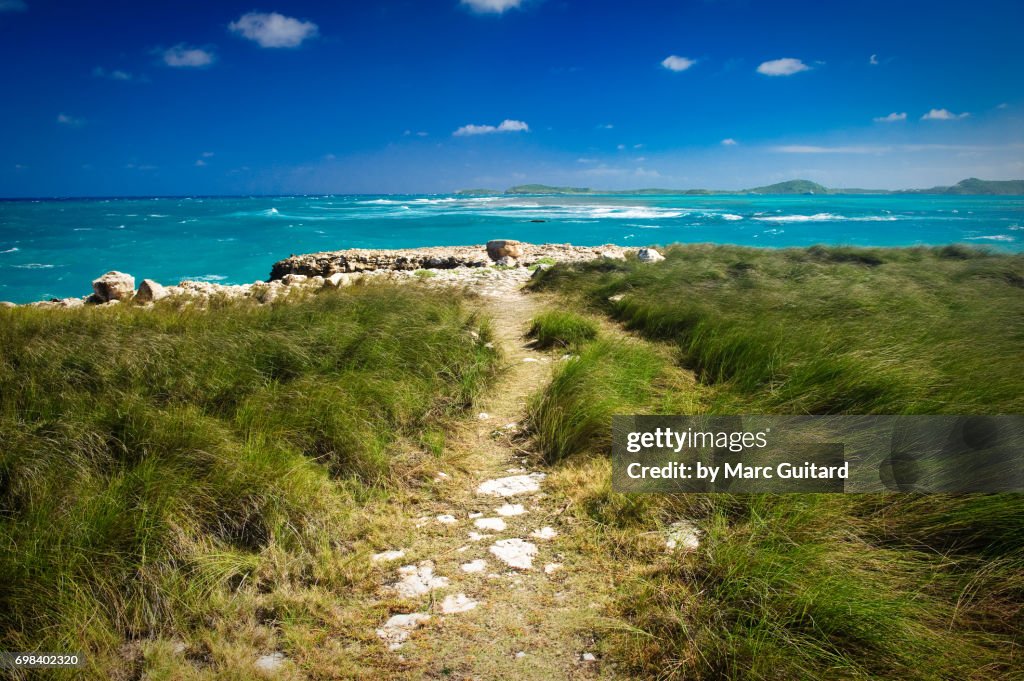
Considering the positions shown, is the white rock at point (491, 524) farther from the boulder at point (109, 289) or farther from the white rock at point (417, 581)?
the boulder at point (109, 289)

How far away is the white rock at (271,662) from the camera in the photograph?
2191 mm

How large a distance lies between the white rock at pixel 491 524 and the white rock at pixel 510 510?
9 cm

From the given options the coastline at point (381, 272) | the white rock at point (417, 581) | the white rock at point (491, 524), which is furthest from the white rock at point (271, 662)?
the coastline at point (381, 272)

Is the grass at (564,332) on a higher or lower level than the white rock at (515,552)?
higher

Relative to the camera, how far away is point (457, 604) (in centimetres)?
260

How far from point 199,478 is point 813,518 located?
376 centimetres

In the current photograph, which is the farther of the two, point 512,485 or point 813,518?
point 512,485

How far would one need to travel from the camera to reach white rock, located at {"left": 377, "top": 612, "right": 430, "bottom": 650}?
2371 mm

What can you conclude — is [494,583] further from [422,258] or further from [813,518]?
[422,258]

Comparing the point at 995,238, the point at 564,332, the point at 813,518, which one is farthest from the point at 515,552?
Answer: the point at 995,238

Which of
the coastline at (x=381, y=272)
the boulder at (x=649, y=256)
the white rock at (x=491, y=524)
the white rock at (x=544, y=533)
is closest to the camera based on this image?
the white rock at (x=544, y=533)

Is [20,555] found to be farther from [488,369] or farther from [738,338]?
[738,338]

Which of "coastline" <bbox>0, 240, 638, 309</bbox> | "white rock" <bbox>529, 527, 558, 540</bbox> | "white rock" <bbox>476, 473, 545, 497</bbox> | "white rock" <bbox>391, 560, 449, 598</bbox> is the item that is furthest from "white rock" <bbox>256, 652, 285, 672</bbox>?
"coastline" <bbox>0, 240, 638, 309</bbox>

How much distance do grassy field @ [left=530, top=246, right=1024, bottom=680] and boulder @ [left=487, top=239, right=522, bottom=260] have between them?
1394cm
